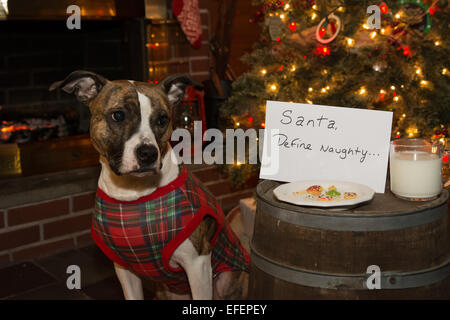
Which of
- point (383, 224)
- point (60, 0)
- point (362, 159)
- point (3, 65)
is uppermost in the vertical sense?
point (60, 0)

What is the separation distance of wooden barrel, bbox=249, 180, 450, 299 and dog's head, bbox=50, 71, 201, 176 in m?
0.51

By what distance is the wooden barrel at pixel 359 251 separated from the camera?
1.17 metres

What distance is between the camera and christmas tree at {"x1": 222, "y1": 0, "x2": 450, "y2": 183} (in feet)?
7.57

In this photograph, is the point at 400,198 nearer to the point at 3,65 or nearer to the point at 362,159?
the point at 362,159

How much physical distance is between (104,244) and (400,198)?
0.98 meters

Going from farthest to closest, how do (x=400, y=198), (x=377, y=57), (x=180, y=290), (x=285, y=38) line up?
(x=285, y=38), (x=377, y=57), (x=180, y=290), (x=400, y=198)

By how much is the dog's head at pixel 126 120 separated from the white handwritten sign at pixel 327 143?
394mm

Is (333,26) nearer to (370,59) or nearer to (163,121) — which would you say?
(370,59)

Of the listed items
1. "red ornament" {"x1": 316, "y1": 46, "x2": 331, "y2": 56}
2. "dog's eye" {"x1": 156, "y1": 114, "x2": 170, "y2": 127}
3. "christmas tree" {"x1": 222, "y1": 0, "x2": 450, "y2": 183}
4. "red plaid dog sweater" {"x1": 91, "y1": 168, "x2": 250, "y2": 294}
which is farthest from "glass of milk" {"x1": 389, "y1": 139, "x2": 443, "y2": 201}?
"red ornament" {"x1": 316, "y1": 46, "x2": 331, "y2": 56}

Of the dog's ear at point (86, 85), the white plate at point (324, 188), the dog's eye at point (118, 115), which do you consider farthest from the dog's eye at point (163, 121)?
the white plate at point (324, 188)

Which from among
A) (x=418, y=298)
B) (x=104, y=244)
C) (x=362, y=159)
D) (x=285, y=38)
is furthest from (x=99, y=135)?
(x=285, y=38)

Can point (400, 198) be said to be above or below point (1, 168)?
above

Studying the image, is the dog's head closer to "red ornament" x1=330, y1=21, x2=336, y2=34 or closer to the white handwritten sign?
the white handwritten sign

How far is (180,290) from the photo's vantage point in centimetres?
193
